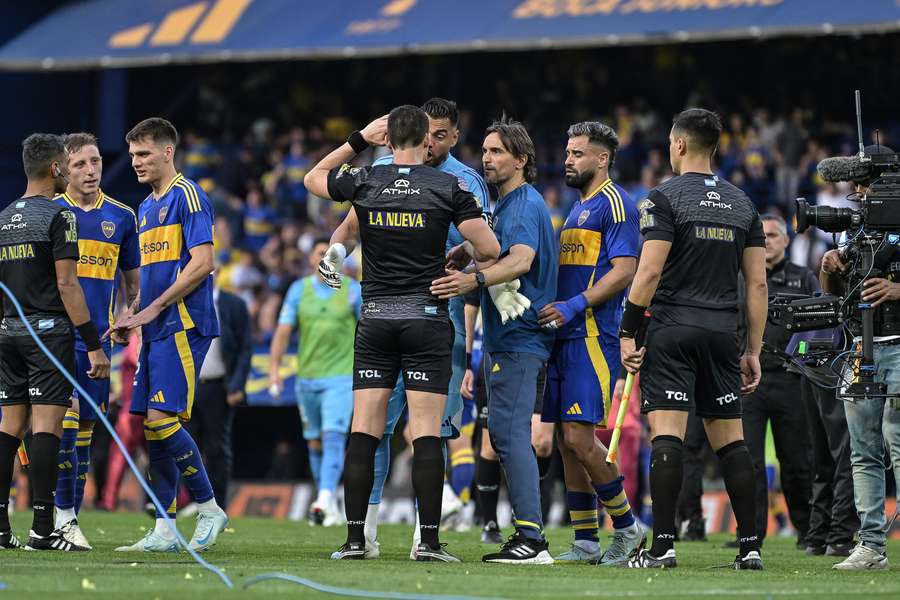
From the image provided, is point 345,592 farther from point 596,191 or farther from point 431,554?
point 596,191

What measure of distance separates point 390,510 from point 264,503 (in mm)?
1934

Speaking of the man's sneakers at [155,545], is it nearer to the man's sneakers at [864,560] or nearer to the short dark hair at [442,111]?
the short dark hair at [442,111]

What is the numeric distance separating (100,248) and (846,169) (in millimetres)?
4931

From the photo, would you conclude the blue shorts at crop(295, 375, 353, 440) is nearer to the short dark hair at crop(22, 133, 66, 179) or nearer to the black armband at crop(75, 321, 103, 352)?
the black armband at crop(75, 321, 103, 352)

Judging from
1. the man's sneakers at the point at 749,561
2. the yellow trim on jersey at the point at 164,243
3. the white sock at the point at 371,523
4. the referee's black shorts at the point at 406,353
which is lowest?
the man's sneakers at the point at 749,561

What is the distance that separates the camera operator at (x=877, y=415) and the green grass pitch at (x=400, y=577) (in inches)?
10.2

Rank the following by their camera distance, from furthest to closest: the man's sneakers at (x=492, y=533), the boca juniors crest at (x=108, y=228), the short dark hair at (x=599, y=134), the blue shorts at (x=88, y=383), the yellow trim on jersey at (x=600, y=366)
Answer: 1. the man's sneakers at (x=492, y=533)
2. the boca juniors crest at (x=108, y=228)
3. the blue shorts at (x=88, y=383)
4. the short dark hair at (x=599, y=134)
5. the yellow trim on jersey at (x=600, y=366)

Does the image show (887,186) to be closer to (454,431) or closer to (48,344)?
(454,431)

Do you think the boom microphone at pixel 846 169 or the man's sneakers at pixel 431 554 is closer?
the man's sneakers at pixel 431 554

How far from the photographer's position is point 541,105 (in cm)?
2631

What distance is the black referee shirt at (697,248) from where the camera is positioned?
8531 mm

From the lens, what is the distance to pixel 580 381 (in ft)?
29.6

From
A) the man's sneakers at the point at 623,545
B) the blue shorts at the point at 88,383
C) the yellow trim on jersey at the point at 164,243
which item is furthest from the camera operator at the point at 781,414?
the blue shorts at the point at 88,383

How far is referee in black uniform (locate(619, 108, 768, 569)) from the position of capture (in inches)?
334
